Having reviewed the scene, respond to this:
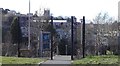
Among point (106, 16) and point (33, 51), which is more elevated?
point (106, 16)

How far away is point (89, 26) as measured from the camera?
1049 inches

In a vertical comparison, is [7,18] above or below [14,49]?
above

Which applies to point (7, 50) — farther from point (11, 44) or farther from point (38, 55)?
point (38, 55)

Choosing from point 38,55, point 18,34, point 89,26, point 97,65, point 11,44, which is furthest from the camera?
point 89,26

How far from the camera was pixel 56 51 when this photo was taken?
24.7 metres

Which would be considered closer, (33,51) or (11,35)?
(33,51)

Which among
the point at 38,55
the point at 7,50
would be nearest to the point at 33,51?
the point at 38,55

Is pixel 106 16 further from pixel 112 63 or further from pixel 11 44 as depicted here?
pixel 112 63

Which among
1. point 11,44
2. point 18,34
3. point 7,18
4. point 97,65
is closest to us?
point 97,65

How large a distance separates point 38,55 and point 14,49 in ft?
6.25

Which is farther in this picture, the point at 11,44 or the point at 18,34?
the point at 18,34

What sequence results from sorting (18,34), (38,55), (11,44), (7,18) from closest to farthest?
(38,55) < (11,44) < (18,34) < (7,18)

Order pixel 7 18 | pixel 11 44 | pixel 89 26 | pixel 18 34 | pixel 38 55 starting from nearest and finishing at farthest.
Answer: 1. pixel 38 55
2. pixel 11 44
3. pixel 18 34
4. pixel 89 26
5. pixel 7 18

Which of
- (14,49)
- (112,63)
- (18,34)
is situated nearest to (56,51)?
(18,34)
